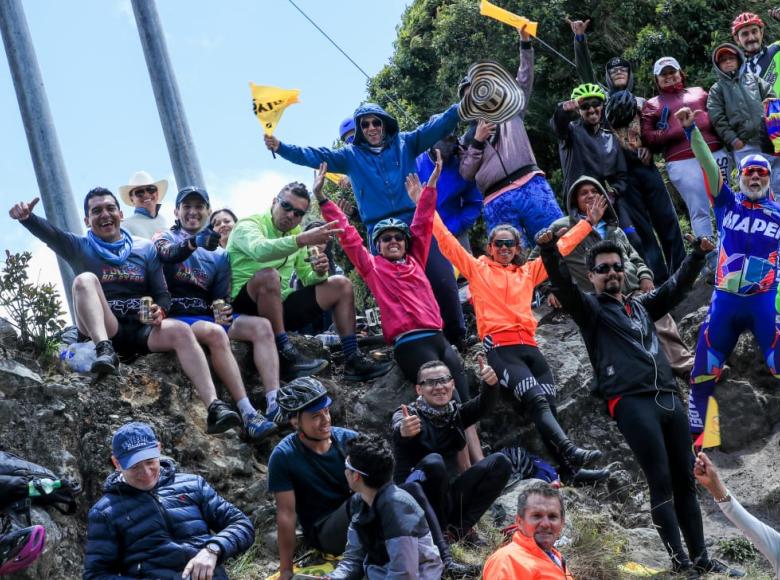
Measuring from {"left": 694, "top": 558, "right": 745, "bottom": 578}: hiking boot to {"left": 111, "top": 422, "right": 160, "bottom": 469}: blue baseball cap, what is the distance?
374 centimetres

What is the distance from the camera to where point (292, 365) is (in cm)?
1004

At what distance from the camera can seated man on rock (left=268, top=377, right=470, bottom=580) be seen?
7355 millimetres

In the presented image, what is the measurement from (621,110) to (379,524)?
605 centimetres

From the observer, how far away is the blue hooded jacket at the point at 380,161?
10.5m

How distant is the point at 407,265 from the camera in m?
9.71

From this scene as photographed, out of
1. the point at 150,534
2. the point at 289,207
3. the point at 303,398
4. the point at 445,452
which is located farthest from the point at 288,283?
the point at 150,534

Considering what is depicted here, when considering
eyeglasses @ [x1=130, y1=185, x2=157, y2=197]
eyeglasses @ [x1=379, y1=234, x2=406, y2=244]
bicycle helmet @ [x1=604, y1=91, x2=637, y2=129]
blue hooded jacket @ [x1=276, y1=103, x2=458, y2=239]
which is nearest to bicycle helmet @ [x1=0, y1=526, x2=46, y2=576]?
eyeglasses @ [x1=379, y1=234, x2=406, y2=244]

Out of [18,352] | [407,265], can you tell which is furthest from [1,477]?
[407,265]

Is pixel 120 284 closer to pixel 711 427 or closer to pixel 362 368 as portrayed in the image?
pixel 362 368

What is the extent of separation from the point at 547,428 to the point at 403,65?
10.1 meters

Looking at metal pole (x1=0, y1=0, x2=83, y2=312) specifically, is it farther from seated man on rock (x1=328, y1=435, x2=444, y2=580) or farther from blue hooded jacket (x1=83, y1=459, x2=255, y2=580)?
seated man on rock (x1=328, y1=435, x2=444, y2=580)

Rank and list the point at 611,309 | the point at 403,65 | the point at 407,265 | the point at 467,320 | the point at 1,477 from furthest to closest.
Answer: the point at 403,65, the point at 467,320, the point at 407,265, the point at 611,309, the point at 1,477

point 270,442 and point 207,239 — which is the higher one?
point 207,239

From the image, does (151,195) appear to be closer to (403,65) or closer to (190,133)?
(190,133)
